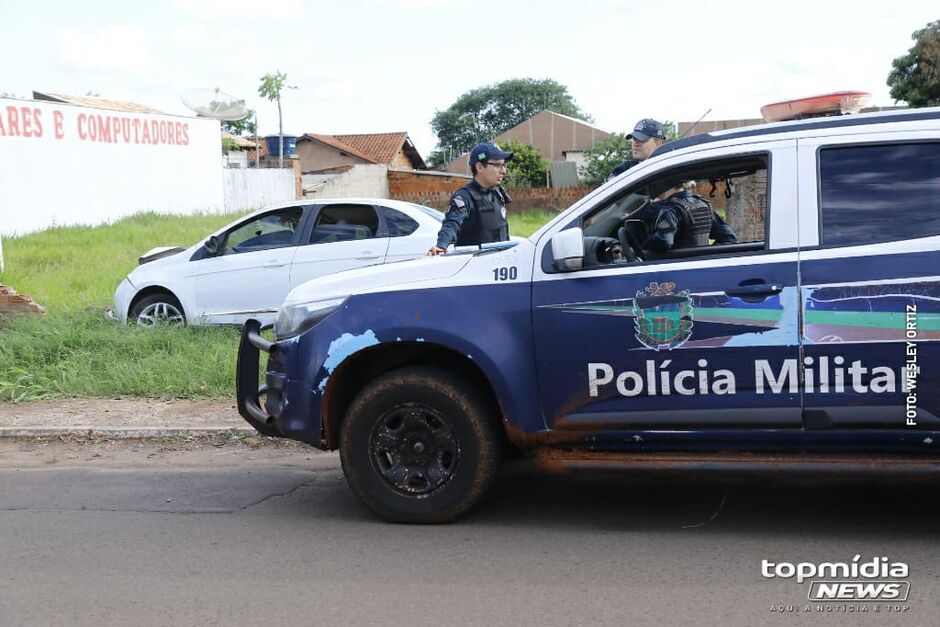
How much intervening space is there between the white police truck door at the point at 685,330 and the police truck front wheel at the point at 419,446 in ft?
1.35

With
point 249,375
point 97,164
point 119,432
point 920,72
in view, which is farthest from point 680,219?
point 920,72

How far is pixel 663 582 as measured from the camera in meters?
4.56

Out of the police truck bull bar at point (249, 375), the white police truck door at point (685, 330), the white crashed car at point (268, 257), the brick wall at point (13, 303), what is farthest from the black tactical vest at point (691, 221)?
the brick wall at point (13, 303)

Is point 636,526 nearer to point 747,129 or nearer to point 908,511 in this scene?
point 908,511

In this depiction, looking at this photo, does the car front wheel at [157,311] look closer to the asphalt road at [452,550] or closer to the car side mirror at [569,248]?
the asphalt road at [452,550]

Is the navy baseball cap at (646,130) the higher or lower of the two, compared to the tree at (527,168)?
lower

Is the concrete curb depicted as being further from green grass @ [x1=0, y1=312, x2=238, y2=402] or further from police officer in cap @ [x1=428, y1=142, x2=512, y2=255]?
police officer in cap @ [x1=428, y1=142, x2=512, y2=255]

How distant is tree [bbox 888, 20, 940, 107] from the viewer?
104 feet

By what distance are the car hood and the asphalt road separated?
120 centimetres

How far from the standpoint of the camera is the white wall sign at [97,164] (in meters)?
21.7

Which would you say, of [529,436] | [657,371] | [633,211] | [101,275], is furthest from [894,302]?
[101,275]

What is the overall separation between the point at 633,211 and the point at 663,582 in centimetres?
196

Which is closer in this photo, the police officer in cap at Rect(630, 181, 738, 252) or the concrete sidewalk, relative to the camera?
the police officer in cap at Rect(630, 181, 738, 252)

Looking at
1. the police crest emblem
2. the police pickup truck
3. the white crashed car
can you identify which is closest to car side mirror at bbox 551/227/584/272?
the police pickup truck
